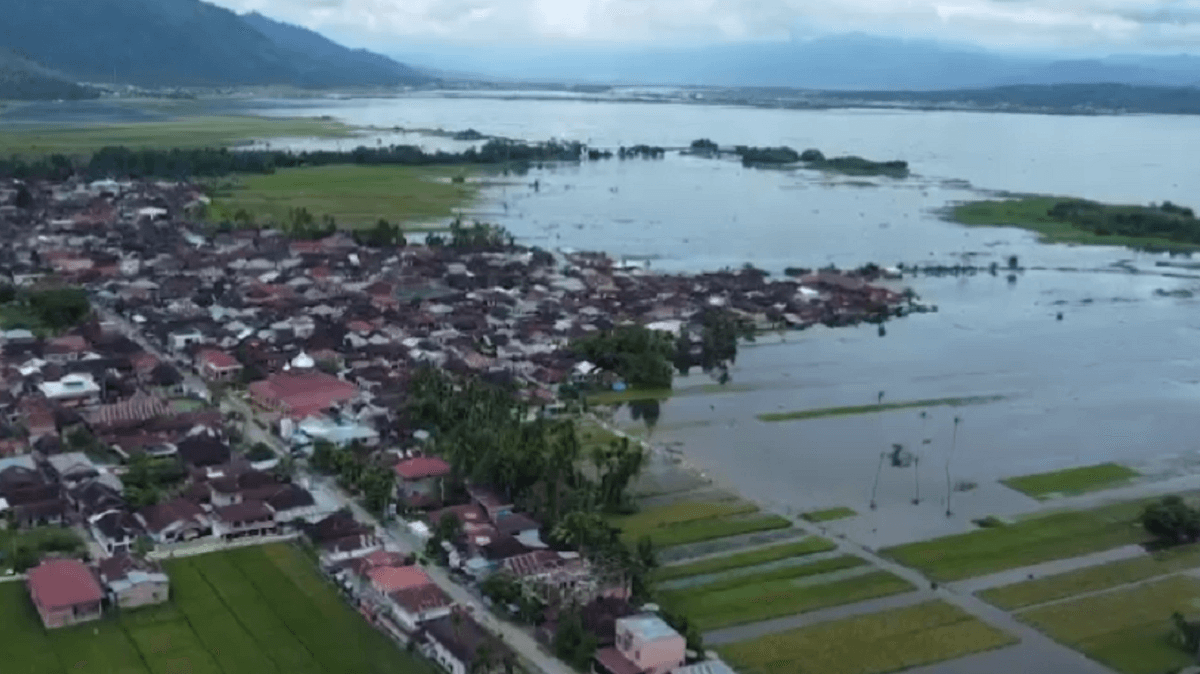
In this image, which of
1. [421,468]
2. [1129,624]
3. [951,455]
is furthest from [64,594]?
[951,455]

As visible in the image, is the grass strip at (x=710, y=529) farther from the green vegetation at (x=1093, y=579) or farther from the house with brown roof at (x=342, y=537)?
the house with brown roof at (x=342, y=537)

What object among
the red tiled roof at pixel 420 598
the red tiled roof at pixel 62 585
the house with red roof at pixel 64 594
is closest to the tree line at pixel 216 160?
the red tiled roof at pixel 62 585

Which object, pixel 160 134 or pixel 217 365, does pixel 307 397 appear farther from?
pixel 160 134

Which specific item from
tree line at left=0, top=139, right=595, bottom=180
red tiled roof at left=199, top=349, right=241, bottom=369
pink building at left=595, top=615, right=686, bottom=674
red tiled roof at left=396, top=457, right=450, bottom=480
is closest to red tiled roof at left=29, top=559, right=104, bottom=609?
red tiled roof at left=396, top=457, right=450, bottom=480

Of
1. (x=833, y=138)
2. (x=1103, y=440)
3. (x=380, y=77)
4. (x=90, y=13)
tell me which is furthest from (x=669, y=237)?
(x=380, y=77)

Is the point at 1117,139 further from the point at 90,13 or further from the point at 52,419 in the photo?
the point at 90,13

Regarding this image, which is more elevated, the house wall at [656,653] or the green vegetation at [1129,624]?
the house wall at [656,653]

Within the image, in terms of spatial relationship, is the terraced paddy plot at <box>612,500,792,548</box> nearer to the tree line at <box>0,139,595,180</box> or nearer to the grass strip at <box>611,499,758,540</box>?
the grass strip at <box>611,499,758,540</box>
